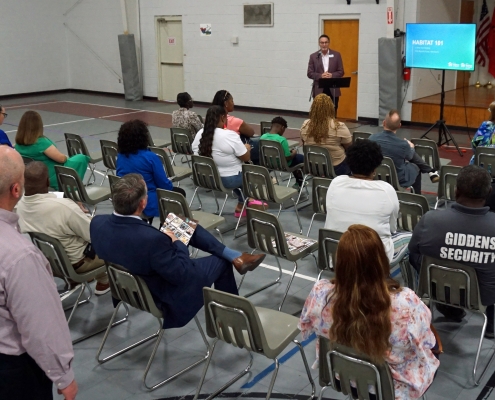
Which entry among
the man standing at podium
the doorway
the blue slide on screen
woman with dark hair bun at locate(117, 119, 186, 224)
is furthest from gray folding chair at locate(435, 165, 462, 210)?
the doorway

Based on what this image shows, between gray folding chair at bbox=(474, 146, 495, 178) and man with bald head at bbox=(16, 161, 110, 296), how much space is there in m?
3.55

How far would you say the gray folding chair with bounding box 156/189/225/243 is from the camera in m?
4.64

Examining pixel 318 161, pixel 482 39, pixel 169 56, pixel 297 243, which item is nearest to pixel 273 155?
pixel 318 161

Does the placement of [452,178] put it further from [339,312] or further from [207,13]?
[207,13]

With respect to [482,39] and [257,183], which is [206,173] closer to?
[257,183]

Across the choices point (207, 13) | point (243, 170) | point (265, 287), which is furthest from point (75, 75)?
point (265, 287)

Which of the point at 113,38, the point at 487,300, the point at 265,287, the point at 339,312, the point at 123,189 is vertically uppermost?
the point at 113,38

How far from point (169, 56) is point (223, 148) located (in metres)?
9.49

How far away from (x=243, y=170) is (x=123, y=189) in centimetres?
233

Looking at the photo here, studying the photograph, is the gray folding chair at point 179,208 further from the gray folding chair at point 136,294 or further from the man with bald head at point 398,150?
the man with bald head at point 398,150

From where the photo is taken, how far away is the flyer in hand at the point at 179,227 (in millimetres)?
3576

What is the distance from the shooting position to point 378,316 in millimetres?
2289

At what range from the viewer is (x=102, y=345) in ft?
11.8

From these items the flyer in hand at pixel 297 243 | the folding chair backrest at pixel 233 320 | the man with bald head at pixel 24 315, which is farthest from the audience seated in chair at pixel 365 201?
the man with bald head at pixel 24 315
